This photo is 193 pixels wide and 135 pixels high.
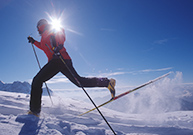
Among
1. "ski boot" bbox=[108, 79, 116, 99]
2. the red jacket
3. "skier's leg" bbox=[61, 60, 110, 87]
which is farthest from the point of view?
"ski boot" bbox=[108, 79, 116, 99]

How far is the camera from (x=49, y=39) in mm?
3092

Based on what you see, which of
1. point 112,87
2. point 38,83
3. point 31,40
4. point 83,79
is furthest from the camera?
point 31,40

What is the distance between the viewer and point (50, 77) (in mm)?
3072

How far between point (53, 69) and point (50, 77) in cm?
24

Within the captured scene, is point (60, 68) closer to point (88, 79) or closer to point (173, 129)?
point (88, 79)

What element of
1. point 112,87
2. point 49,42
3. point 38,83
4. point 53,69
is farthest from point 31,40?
point 112,87

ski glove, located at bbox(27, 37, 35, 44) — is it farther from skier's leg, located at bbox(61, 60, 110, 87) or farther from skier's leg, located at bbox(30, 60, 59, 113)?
skier's leg, located at bbox(61, 60, 110, 87)

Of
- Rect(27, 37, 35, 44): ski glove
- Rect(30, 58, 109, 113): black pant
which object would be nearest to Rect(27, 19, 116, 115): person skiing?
Rect(30, 58, 109, 113): black pant

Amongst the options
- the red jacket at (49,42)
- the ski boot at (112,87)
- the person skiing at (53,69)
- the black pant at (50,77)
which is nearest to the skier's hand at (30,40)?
the person skiing at (53,69)

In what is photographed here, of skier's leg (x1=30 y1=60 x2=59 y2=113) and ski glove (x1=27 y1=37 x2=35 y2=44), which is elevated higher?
ski glove (x1=27 y1=37 x2=35 y2=44)

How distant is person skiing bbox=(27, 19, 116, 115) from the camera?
2928 mm

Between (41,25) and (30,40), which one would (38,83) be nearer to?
(41,25)

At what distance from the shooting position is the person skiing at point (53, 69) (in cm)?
293

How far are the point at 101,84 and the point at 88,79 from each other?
1.40 feet
